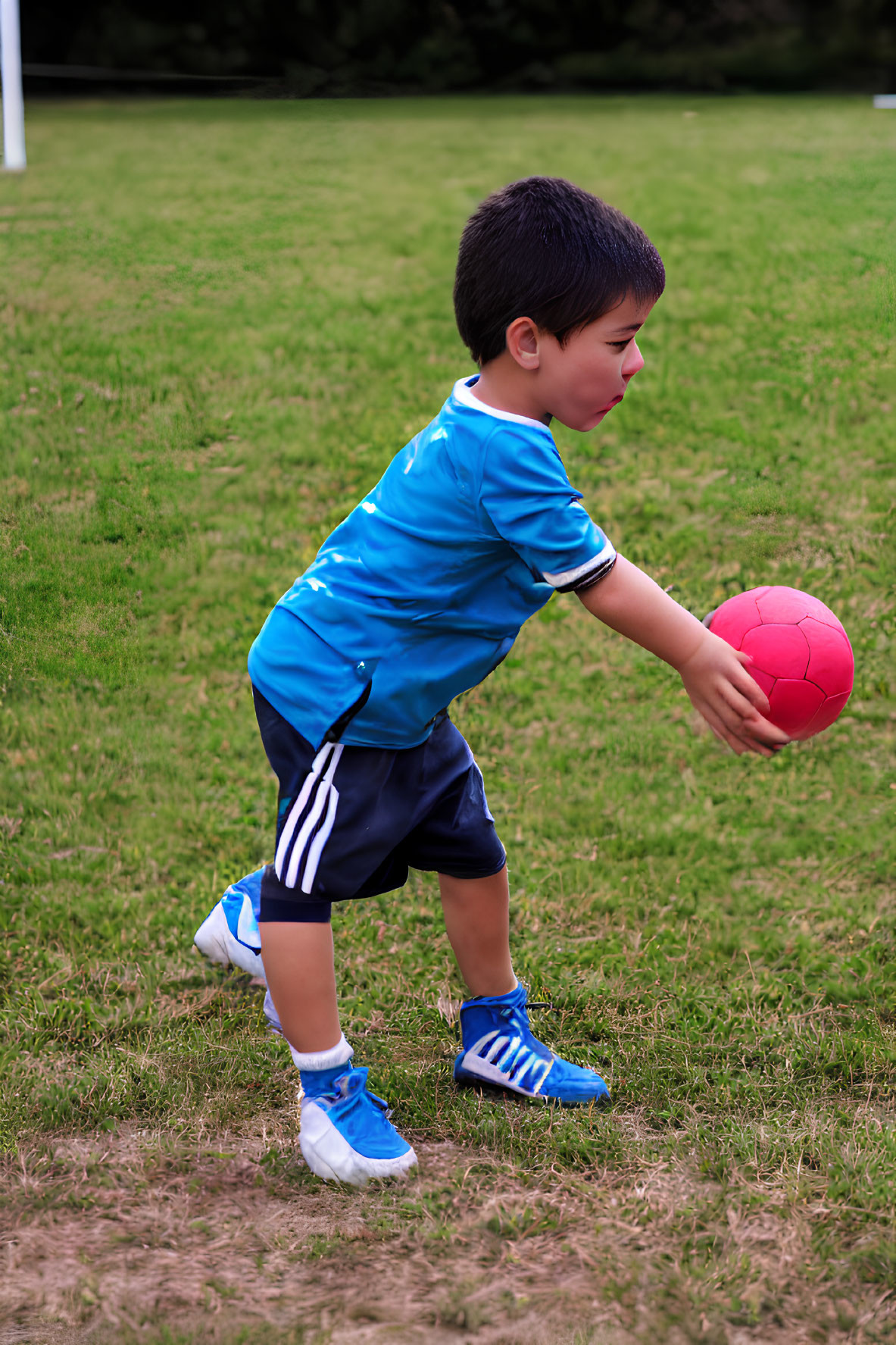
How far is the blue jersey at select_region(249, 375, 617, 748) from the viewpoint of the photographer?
228cm

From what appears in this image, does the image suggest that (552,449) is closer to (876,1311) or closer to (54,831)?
(876,1311)

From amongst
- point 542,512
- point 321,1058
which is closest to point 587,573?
point 542,512

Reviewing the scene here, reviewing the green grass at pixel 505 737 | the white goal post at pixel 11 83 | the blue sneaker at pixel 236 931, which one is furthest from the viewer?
the white goal post at pixel 11 83

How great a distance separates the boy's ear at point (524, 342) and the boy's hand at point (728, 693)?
22.9 inches

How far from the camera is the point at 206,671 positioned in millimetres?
4559

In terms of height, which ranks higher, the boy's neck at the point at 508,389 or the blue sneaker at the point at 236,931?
the boy's neck at the point at 508,389

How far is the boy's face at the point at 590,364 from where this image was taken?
226cm

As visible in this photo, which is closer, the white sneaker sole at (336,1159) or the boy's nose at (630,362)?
the boy's nose at (630,362)

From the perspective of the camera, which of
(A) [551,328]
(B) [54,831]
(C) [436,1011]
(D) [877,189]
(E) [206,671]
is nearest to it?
(A) [551,328]

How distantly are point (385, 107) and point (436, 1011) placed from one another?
9.56 metres

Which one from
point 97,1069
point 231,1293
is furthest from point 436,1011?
point 231,1293

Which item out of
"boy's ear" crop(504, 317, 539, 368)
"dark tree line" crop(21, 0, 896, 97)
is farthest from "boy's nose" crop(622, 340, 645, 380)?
"dark tree line" crop(21, 0, 896, 97)

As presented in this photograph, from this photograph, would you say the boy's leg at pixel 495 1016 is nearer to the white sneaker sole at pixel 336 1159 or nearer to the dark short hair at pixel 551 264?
the white sneaker sole at pixel 336 1159

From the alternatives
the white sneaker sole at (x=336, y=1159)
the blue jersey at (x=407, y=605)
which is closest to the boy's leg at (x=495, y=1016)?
the white sneaker sole at (x=336, y=1159)
